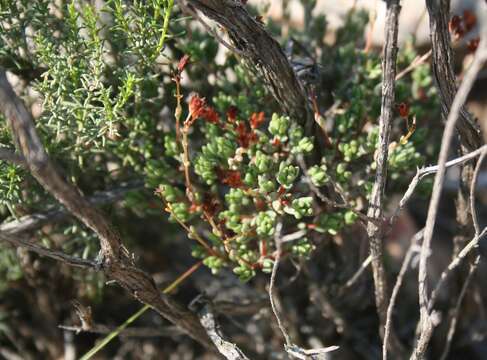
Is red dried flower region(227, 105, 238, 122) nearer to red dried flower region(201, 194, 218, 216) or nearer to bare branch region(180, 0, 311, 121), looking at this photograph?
bare branch region(180, 0, 311, 121)

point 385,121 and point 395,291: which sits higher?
point 385,121

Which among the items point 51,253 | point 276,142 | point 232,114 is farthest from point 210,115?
point 51,253

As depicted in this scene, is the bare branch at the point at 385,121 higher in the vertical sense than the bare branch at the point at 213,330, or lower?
higher

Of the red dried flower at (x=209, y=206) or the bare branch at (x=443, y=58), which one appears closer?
the bare branch at (x=443, y=58)

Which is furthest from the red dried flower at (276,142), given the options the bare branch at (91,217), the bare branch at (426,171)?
the bare branch at (91,217)

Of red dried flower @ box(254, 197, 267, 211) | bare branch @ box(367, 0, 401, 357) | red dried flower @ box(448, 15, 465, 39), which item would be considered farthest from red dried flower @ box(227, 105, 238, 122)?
red dried flower @ box(448, 15, 465, 39)

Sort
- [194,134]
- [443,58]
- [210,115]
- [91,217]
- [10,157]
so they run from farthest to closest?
[194,134] → [210,115] → [443,58] → [91,217] → [10,157]

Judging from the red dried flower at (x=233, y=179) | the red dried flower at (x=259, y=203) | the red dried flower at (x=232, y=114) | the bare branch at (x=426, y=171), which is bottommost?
the bare branch at (x=426, y=171)

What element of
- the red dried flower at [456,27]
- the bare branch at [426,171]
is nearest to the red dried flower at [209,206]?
the bare branch at [426,171]

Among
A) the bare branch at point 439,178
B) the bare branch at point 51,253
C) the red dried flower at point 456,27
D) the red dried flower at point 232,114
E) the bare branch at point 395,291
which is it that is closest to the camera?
the bare branch at point 439,178

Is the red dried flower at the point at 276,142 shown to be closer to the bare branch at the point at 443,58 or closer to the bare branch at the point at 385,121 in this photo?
the bare branch at the point at 385,121

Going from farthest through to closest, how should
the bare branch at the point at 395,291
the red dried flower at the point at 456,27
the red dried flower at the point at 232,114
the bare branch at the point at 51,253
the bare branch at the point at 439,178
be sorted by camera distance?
the red dried flower at the point at 456,27 → the red dried flower at the point at 232,114 → the bare branch at the point at 395,291 → the bare branch at the point at 51,253 → the bare branch at the point at 439,178

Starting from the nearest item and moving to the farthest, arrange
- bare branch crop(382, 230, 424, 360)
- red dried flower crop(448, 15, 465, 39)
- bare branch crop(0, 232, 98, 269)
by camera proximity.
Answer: bare branch crop(0, 232, 98, 269) < bare branch crop(382, 230, 424, 360) < red dried flower crop(448, 15, 465, 39)

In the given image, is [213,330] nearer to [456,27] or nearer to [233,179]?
[233,179]
